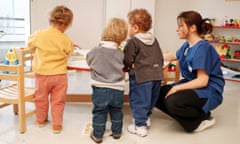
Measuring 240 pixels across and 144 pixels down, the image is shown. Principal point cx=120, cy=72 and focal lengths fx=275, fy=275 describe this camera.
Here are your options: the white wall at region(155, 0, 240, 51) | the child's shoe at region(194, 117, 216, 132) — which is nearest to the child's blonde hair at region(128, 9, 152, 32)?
the child's shoe at region(194, 117, 216, 132)

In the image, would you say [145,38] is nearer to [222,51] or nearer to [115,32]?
[115,32]

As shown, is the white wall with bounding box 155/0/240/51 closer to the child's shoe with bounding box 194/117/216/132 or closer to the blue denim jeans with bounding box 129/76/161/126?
the child's shoe with bounding box 194/117/216/132

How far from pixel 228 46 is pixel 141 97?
2.76 metres

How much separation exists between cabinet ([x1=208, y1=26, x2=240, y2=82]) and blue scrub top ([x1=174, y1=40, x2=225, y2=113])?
197cm

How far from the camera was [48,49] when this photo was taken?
201cm

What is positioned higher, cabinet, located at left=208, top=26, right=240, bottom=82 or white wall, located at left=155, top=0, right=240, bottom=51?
white wall, located at left=155, top=0, right=240, bottom=51

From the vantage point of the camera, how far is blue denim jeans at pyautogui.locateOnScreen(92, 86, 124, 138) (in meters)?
1.95

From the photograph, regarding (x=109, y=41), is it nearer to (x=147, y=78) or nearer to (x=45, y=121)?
(x=147, y=78)

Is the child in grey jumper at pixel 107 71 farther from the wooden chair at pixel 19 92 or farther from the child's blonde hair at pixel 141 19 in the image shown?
the wooden chair at pixel 19 92

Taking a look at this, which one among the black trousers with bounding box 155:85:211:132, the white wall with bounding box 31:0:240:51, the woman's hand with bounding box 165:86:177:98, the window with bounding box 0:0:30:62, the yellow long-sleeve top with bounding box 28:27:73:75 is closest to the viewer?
the yellow long-sleeve top with bounding box 28:27:73:75

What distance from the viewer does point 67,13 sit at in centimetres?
207

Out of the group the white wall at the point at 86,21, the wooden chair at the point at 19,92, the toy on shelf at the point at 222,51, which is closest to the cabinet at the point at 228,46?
the toy on shelf at the point at 222,51

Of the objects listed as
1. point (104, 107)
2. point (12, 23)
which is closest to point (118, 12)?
point (104, 107)

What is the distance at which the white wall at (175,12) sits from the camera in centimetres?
430
